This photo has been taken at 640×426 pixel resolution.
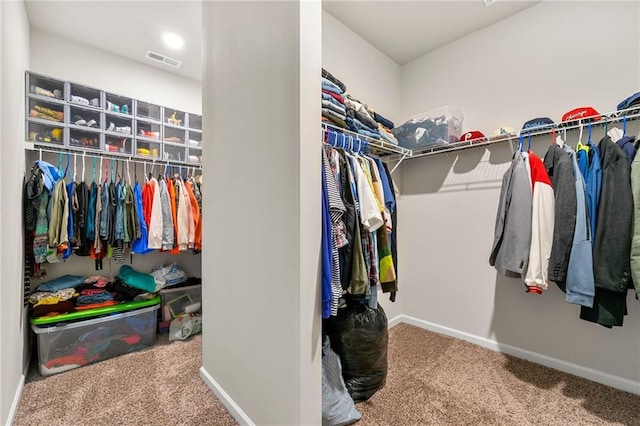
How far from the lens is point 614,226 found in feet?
4.71

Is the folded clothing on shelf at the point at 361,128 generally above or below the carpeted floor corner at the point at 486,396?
above

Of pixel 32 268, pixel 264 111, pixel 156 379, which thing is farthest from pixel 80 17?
pixel 156 379

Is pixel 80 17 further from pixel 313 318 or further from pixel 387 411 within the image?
pixel 387 411

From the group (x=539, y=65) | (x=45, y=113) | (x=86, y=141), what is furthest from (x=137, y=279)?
(x=539, y=65)

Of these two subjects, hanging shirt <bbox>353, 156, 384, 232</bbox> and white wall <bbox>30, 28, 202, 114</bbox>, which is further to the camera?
white wall <bbox>30, 28, 202, 114</bbox>

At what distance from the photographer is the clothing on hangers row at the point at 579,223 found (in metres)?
1.42

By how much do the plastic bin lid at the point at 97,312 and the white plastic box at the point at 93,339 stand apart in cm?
3

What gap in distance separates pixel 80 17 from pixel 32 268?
1959 mm

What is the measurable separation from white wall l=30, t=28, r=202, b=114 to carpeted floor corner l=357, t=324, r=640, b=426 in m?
3.31

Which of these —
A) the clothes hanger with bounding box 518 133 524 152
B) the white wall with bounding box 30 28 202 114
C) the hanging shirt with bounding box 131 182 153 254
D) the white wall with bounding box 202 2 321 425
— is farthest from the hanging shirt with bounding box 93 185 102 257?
the clothes hanger with bounding box 518 133 524 152

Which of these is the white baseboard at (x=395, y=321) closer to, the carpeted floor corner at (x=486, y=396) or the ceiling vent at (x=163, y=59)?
the carpeted floor corner at (x=486, y=396)

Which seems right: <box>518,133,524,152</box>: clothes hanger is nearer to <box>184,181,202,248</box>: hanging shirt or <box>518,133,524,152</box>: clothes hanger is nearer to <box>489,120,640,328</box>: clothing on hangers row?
<box>489,120,640,328</box>: clothing on hangers row

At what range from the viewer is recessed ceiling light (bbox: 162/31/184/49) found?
2.30m

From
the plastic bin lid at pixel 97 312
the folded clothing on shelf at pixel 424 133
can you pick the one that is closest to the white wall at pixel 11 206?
the plastic bin lid at pixel 97 312
